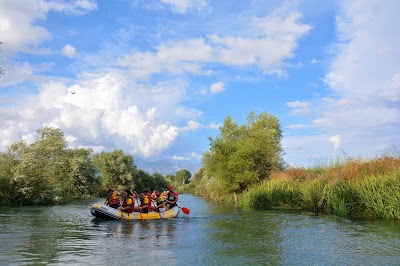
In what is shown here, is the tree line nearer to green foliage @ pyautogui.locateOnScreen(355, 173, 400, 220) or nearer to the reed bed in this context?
the reed bed

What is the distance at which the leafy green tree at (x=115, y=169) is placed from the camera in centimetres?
6569

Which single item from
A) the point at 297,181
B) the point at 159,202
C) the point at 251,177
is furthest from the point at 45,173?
the point at 297,181

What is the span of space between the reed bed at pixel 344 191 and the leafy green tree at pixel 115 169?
40256 mm

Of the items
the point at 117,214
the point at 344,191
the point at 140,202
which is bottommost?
the point at 117,214

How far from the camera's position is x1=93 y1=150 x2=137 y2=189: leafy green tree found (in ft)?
216

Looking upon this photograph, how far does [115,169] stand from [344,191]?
167 feet

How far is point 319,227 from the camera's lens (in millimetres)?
17344

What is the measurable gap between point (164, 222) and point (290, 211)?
804 centimetres

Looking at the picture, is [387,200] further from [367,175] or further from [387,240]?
[387,240]

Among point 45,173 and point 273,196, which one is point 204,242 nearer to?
point 273,196

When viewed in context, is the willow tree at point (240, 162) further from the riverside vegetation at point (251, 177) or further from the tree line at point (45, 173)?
the tree line at point (45, 173)

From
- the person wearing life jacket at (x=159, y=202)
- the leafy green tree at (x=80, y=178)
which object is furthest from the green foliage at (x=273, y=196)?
the leafy green tree at (x=80, y=178)

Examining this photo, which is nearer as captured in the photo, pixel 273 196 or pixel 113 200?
pixel 113 200

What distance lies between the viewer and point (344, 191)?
811 inches
